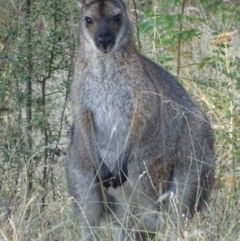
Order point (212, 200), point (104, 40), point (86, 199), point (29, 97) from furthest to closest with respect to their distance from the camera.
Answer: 1. point (29, 97)
2. point (212, 200)
3. point (86, 199)
4. point (104, 40)

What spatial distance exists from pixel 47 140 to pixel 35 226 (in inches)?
39.8

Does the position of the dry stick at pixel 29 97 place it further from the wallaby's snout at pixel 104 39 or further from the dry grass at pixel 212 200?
the wallaby's snout at pixel 104 39

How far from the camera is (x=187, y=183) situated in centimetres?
600

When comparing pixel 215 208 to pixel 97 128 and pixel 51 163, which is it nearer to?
pixel 97 128

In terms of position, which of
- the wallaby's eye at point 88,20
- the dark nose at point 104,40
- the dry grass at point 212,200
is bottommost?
the dry grass at point 212,200

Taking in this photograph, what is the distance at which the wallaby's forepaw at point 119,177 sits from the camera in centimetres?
586

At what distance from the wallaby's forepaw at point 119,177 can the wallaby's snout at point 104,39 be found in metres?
0.75

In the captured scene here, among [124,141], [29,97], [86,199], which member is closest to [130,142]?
[124,141]

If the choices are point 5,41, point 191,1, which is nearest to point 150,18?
point 5,41

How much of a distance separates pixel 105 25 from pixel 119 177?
935 mm

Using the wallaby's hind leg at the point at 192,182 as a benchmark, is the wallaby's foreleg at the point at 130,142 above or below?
above

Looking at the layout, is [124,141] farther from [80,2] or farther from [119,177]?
[80,2]

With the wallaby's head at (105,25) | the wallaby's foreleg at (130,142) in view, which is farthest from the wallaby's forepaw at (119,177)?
the wallaby's head at (105,25)

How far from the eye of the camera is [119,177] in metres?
5.87
